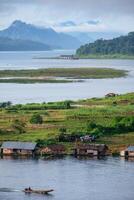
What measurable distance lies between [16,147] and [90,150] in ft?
21.0

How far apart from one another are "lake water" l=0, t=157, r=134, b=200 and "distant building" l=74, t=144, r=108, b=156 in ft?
5.99

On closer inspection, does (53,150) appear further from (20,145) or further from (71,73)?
(71,73)

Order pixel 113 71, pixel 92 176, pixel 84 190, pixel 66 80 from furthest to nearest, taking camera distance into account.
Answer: pixel 113 71
pixel 66 80
pixel 92 176
pixel 84 190

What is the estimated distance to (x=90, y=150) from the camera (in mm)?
62375

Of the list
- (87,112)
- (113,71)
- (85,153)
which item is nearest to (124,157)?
(85,153)

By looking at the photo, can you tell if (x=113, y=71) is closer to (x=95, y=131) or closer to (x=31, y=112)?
(x=31, y=112)

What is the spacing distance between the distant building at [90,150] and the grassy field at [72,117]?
133 cm

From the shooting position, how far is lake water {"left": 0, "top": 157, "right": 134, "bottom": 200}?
158 feet

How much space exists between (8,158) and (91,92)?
185 feet

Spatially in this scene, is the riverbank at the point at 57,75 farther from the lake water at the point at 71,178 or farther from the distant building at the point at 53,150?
the lake water at the point at 71,178

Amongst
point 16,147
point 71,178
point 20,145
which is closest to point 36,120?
point 20,145

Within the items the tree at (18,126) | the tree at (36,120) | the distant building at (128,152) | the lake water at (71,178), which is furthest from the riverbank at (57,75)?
the lake water at (71,178)

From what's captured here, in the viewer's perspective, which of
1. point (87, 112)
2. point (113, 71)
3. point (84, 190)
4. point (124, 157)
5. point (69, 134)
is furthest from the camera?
point (113, 71)

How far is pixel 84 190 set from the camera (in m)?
49.6
